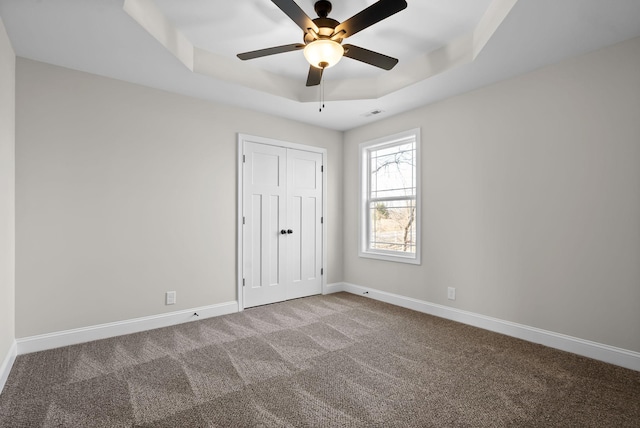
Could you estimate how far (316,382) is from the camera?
222 centimetres

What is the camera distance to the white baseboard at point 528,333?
2443mm

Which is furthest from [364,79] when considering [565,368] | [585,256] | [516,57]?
[565,368]

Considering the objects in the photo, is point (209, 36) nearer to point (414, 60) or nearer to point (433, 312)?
point (414, 60)

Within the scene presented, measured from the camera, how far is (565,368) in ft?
7.89

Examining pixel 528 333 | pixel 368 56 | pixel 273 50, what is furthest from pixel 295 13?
pixel 528 333

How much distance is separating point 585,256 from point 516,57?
1.71 metres

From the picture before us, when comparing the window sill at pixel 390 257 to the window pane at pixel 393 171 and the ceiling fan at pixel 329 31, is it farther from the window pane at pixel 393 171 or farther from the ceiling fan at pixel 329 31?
the ceiling fan at pixel 329 31

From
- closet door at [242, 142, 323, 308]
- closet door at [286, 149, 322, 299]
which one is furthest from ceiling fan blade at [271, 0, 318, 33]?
closet door at [286, 149, 322, 299]

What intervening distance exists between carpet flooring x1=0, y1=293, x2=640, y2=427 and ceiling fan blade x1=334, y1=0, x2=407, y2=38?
2.32 metres

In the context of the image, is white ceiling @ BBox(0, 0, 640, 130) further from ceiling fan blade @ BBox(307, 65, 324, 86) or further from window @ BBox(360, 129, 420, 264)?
window @ BBox(360, 129, 420, 264)

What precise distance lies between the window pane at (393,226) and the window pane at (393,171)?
0.14 metres

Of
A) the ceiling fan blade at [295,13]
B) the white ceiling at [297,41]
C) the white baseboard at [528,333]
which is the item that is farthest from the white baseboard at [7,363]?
the white baseboard at [528,333]

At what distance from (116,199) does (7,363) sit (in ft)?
4.77

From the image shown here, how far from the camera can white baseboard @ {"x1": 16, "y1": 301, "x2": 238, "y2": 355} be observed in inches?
105
